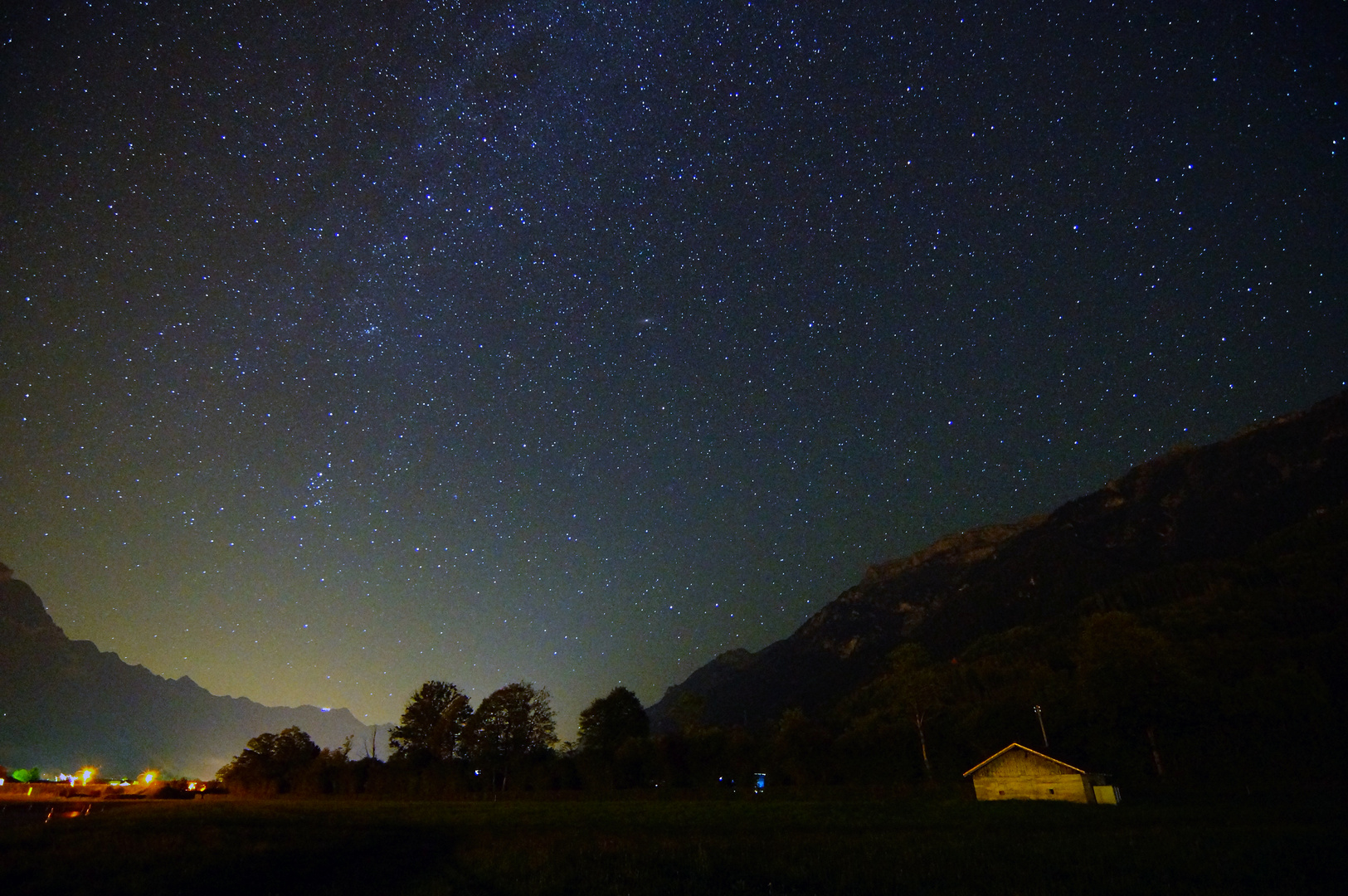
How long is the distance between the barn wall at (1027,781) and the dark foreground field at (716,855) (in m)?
13.1

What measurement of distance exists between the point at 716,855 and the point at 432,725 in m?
83.9

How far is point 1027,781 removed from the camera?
156 feet

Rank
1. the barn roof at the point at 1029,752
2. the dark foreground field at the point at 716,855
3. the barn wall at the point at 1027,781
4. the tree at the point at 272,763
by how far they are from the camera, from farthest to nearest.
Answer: the tree at the point at 272,763
the barn roof at the point at 1029,752
the barn wall at the point at 1027,781
the dark foreground field at the point at 716,855

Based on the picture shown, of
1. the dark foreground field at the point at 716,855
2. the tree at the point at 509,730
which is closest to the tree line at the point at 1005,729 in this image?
the tree at the point at 509,730

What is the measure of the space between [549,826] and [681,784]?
44.6 m

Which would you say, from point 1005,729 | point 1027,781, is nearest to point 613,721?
point 1005,729

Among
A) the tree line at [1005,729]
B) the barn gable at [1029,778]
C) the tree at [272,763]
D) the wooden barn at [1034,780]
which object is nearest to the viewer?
the wooden barn at [1034,780]

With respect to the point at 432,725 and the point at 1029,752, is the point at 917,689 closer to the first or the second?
the point at 1029,752

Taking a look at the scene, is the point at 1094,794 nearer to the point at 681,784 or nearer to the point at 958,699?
the point at 681,784

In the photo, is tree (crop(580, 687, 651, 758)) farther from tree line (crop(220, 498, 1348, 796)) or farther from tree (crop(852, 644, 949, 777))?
tree (crop(852, 644, 949, 777))

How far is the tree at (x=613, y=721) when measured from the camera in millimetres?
85625

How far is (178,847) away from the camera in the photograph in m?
21.3

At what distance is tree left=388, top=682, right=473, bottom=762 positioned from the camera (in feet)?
284

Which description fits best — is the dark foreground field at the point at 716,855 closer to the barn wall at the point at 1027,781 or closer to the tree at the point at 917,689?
the barn wall at the point at 1027,781
